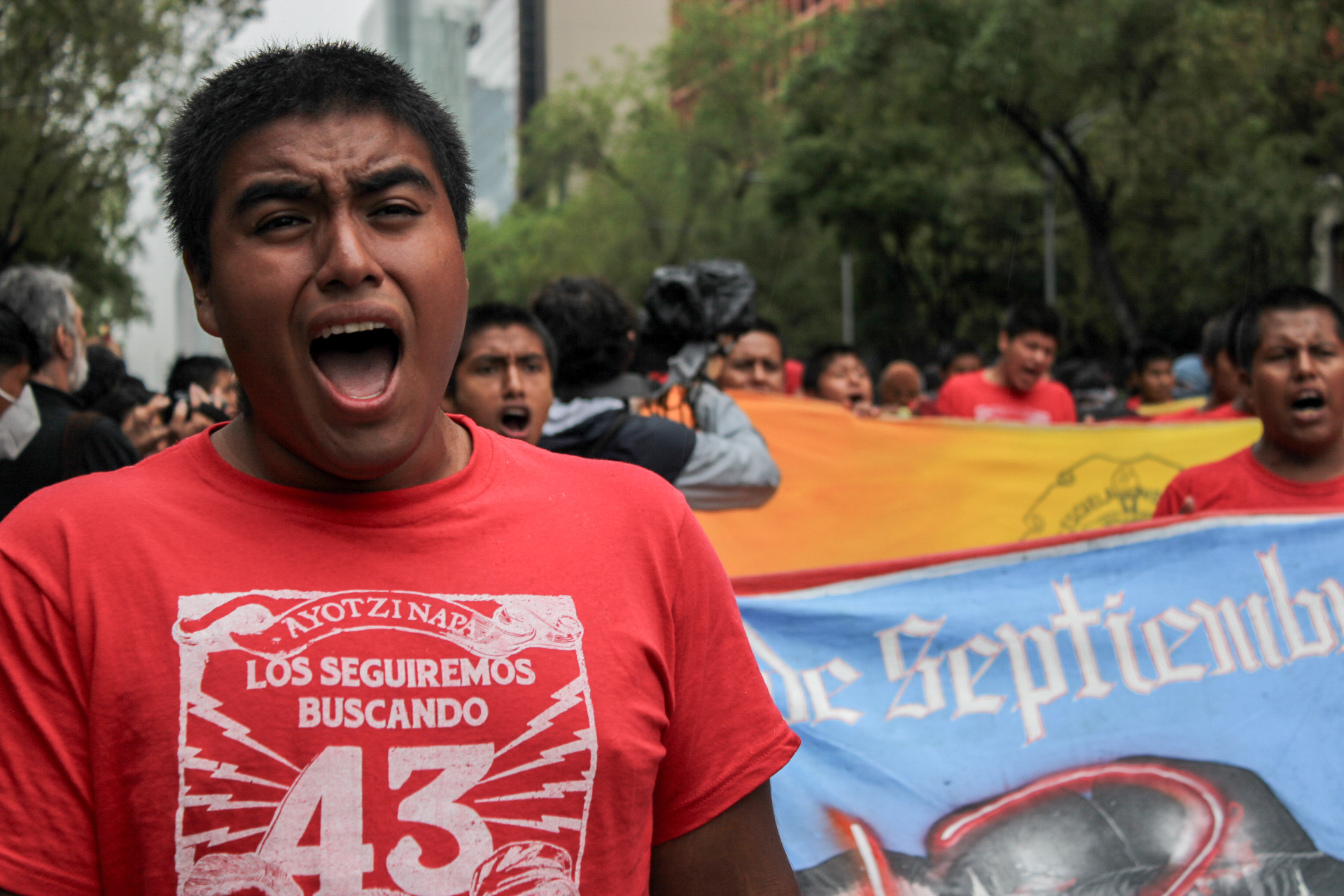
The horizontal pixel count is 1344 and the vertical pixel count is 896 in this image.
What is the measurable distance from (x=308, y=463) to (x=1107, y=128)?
833 inches

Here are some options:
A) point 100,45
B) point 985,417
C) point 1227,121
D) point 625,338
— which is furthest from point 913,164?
point 625,338

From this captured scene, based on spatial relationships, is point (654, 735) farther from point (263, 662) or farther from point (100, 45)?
point (100, 45)

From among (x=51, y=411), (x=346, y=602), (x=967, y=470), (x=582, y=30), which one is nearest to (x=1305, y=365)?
(x=967, y=470)

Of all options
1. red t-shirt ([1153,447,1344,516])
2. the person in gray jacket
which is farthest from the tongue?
red t-shirt ([1153,447,1344,516])

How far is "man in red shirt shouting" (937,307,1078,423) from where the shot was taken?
277 inches

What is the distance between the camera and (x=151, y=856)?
4.42 ft

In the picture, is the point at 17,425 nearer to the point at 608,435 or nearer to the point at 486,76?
the point at 608,435

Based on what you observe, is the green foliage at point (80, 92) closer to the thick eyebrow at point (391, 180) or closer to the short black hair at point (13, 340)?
the short black hair at point (13, 340)

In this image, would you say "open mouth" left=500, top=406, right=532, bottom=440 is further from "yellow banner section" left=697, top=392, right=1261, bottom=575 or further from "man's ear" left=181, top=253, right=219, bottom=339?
"man's ear" left=181, top=253, right=219, bottom=339

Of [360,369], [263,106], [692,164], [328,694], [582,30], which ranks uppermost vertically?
[582,30]

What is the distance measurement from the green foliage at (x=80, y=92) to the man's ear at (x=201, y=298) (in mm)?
13972

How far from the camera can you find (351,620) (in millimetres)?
1423

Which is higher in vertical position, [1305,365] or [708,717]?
[1305,365]

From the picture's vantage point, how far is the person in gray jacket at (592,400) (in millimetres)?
4004
